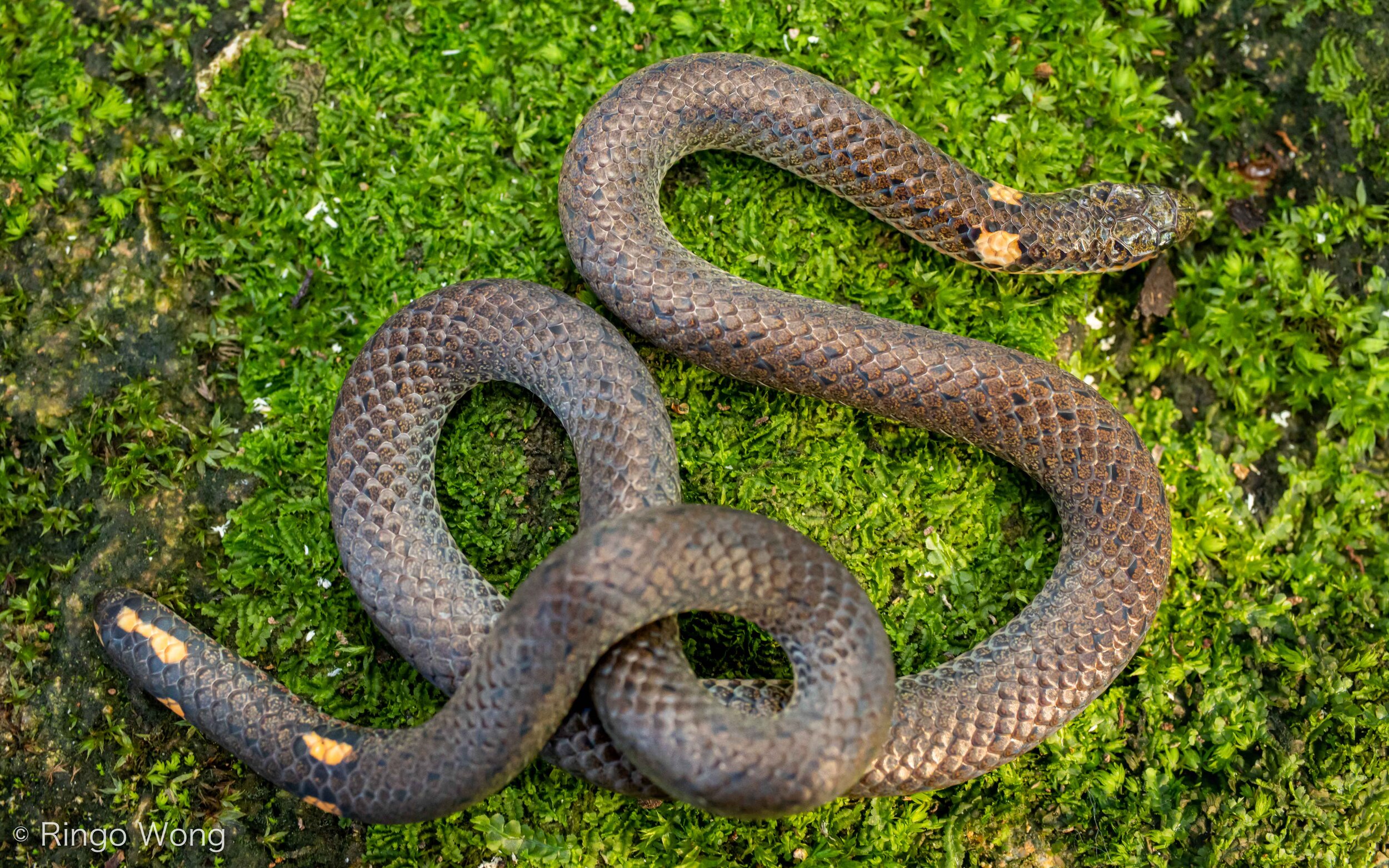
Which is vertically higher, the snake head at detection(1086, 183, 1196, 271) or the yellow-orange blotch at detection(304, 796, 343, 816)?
the snake head at detection(1086, 183, 1196, 271)

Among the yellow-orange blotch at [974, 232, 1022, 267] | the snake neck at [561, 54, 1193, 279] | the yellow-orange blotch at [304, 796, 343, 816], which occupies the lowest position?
the yellow-orange blotch at [304, 796, 343, 816]

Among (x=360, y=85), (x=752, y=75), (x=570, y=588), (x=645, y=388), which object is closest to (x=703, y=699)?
(x=570, y=588)

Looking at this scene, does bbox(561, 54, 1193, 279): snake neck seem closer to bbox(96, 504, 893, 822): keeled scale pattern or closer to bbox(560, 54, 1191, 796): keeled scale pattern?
bbox(560, 54, 1191, 796): keeled scale pattern

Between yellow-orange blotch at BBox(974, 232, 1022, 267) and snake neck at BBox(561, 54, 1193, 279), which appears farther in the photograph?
yellow-orange blotch at BBox(974, 232, 1022, 267)

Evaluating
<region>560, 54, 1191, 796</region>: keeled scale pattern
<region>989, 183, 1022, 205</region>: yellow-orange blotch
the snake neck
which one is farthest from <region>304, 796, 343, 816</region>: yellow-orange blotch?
<region>989, 183, 1022, 205</region>: yellow-orange blotch

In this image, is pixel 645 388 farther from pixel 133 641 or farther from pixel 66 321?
pixel 66 321

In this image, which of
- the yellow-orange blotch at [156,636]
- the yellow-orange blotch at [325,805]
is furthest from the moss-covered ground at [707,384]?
the yellow-orange blotch at [325,805]

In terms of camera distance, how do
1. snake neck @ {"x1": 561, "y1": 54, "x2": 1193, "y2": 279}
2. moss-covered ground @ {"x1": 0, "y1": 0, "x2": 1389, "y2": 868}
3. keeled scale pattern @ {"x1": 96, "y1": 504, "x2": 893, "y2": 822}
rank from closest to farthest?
1. keeled scale pattern @ {"x1": 96, "y1": 504, "x2": 893, "y2": 822}
2. moss-covered ground @ {"x1": 0, "y1": 0, "x2": 1389, "y2": 868}
3. snake neck @ {"x1": 561, "y1": 54, "x2": 1193, "y2": 279}
